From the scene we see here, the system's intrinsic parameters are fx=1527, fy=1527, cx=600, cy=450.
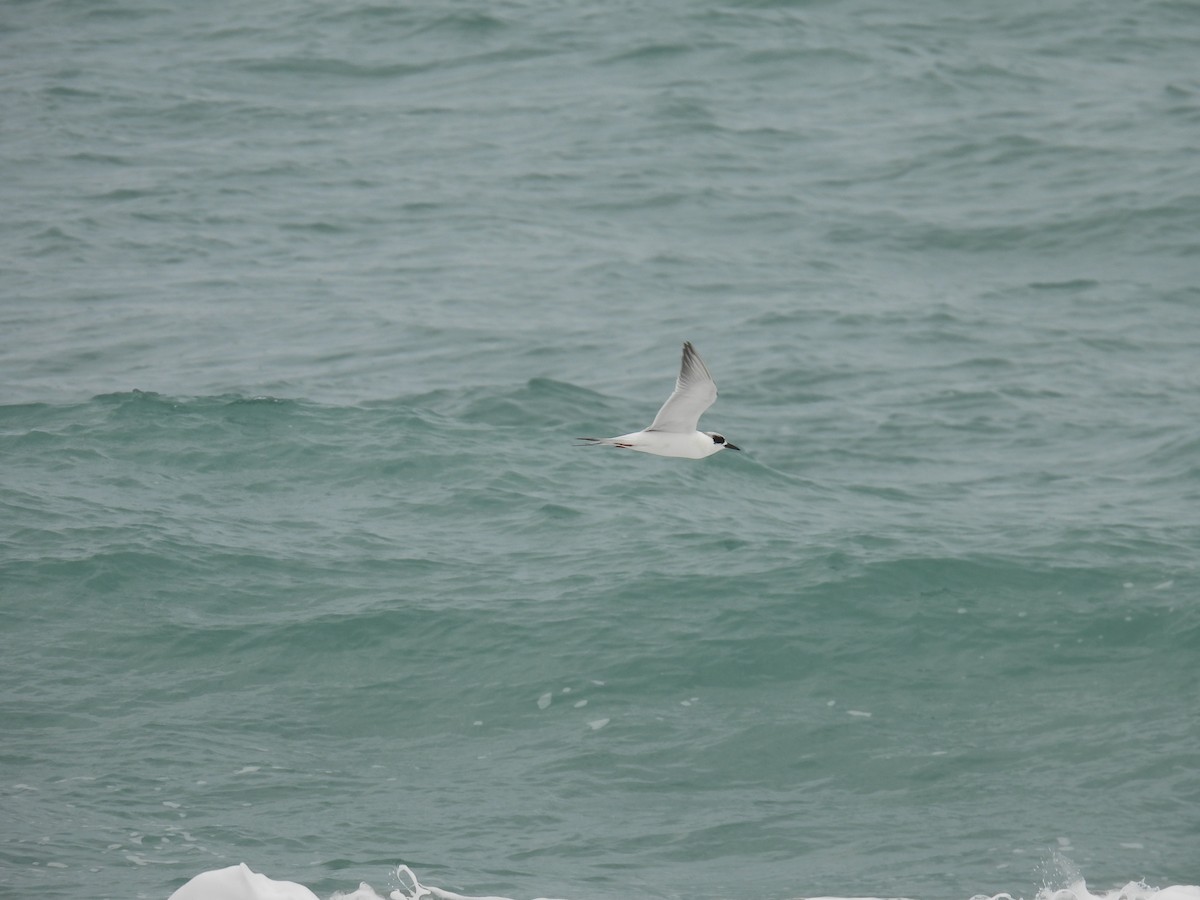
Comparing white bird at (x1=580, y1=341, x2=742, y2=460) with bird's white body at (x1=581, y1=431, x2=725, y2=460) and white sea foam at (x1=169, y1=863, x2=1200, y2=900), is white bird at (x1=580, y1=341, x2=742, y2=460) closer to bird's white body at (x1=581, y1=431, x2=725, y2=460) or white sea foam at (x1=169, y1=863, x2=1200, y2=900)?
bird's white body at (x1=581, y1=431, x2=725, y2=460)

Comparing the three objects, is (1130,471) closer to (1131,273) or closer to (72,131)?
(1131,273)

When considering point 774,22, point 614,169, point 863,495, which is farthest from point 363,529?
point 774,22

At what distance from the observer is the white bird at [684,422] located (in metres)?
10.8

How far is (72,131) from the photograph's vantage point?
26.3 metres

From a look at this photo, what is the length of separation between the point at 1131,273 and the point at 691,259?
6.20m

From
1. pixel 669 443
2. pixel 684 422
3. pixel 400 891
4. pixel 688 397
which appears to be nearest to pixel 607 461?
pixel 669 443

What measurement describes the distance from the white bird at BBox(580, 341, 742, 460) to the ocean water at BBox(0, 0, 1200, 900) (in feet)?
8.58

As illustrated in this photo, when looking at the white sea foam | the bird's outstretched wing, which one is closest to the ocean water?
the white sea foam

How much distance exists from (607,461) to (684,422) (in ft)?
20.2

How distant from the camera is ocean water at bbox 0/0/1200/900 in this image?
11773mm

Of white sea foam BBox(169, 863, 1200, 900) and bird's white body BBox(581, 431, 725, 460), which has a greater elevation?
bird's white body BBox(581, 431, 725, 460)

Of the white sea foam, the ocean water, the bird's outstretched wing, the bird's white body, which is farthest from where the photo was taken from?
the ocean water

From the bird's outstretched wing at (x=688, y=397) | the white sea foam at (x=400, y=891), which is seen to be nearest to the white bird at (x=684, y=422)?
the bird's outstretched wing at (x=688, y=397)

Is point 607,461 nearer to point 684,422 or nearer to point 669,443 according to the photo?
point 669,443
